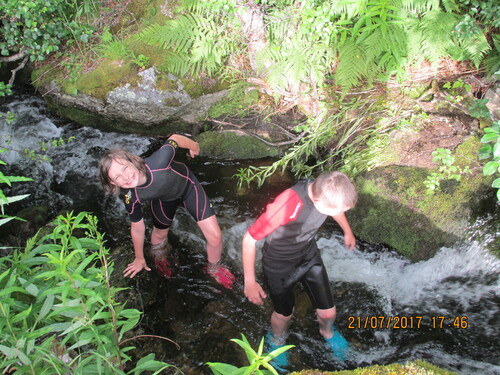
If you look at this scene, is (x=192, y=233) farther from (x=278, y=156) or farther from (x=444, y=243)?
(x=444, y=243)

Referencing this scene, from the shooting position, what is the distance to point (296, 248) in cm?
318

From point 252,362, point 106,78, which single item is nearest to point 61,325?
point 252,362

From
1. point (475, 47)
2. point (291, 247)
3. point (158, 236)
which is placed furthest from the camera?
point (158, 236)

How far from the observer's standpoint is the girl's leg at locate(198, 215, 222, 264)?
4203 mm

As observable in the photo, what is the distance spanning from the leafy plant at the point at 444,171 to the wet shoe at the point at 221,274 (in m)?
2.59

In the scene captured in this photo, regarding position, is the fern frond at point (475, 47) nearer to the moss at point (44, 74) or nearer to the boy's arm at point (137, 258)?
the boy's arm at point (137, 258)

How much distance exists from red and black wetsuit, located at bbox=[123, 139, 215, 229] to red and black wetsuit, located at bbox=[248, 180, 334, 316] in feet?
4.19

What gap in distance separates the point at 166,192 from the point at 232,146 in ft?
6.64

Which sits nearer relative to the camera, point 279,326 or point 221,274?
point 279,326

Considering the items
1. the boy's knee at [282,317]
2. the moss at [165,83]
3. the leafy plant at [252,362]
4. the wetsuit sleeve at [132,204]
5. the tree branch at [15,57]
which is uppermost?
the leafy plant at [252,362]

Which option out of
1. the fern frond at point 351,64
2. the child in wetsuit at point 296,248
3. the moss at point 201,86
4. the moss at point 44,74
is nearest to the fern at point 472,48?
the fern frond at point 351,64

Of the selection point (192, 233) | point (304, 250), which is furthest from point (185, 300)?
point (304, 250)

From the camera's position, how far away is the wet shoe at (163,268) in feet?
14.1

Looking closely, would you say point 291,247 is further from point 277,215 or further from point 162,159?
point 162,159
